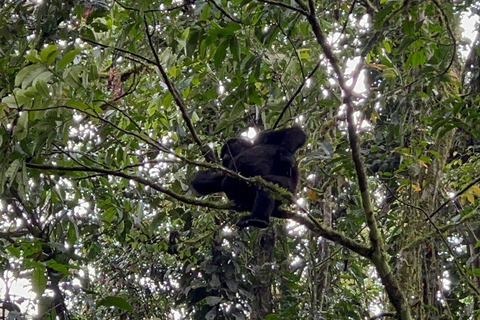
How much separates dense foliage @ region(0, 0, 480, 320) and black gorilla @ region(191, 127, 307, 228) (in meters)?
0.18

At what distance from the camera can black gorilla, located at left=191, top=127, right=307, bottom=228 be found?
4.25m

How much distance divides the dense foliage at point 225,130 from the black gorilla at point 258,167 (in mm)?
177

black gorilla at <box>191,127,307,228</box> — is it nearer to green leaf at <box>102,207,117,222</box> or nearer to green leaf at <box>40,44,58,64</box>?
green leaf at <box>102,207,117,222</box>

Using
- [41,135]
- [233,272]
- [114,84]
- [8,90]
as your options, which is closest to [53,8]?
[8,90]

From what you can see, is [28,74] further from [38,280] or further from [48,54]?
[38,280]

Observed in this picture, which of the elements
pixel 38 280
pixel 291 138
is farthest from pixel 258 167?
pixel 38 280

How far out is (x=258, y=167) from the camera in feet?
14.5

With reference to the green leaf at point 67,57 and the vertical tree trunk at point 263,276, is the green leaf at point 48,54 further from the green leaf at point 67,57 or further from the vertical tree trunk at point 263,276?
the vertical tree trunk at point 263,276

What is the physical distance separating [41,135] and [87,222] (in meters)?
2.24

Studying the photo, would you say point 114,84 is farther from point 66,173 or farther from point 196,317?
point 196,317

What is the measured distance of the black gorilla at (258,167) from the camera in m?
4.25

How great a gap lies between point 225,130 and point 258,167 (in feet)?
2.56

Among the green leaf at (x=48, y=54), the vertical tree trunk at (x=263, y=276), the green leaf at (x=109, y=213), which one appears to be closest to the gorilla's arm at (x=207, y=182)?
the green leaf at (x=109, y=213)

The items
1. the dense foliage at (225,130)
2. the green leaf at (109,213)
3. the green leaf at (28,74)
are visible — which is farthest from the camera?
the green leaf at (109,213)
